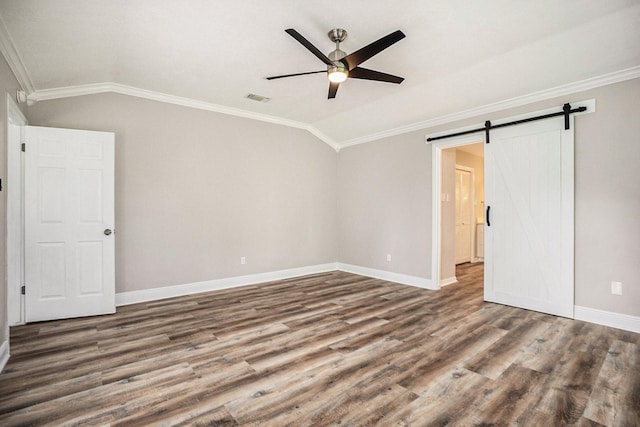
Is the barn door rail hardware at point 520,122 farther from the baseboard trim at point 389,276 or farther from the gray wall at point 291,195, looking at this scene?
the baseboard trim at point 389,276

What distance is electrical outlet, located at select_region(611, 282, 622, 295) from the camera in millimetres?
3232

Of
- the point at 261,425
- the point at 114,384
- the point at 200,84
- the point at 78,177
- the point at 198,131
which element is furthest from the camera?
the point at 198,131

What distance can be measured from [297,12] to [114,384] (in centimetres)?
314

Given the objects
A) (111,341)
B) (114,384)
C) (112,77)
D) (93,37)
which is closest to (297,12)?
(93,37)

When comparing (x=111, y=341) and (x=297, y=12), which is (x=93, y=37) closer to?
(x=297, y=12)

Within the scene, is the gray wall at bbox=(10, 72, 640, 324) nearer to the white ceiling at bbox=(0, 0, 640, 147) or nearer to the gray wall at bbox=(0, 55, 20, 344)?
the white ceiling at bbox=(0, 0, 640, 147)

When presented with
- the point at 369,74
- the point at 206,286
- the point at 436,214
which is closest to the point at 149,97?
the point at 206,286

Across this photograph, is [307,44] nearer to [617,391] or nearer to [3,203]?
[3,203]

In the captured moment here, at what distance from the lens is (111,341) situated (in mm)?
2916

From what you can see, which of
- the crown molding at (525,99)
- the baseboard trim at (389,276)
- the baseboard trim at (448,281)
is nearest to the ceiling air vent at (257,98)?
the crown molding at (525,99)

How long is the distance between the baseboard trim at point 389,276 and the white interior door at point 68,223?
394 centimetres

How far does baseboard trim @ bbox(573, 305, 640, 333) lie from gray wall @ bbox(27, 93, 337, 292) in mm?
3957

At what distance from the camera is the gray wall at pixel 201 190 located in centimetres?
409

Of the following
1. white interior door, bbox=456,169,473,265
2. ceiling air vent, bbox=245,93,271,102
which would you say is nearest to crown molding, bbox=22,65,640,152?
ceiling air vent, bbox=245,93,271,102
